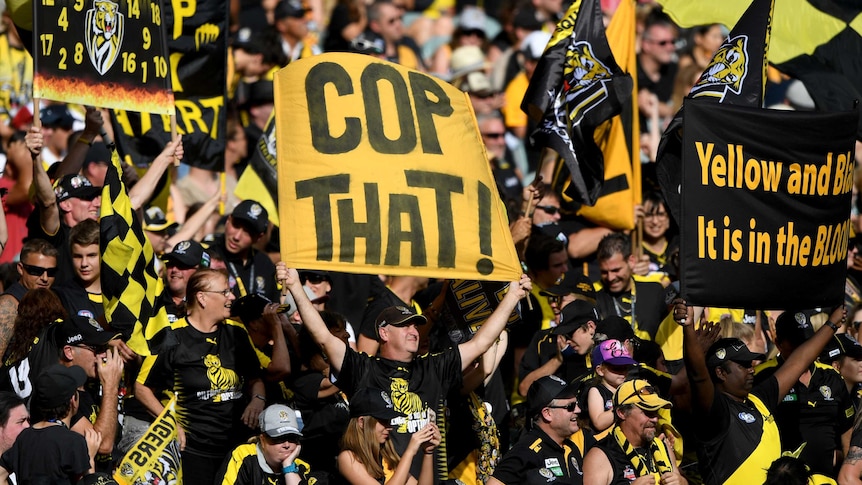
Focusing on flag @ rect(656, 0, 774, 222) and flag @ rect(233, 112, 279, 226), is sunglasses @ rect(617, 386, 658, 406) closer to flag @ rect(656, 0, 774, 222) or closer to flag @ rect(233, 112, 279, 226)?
flag @ rect(656, 0, 774, 222)

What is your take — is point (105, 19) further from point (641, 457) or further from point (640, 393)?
point (641, 457)

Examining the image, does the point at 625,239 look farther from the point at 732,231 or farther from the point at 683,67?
the point at 683,67

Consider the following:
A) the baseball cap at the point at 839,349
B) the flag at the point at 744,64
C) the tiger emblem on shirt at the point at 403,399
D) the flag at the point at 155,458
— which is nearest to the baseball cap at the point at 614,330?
the tiger emblem on shirt at the point at 403,399

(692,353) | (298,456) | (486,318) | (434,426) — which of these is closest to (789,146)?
(692,353)

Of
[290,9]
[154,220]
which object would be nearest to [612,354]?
[154,220]

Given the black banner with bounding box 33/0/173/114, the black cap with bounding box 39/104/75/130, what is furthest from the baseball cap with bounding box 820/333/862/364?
the black cap with bounding box 39/104/75/130

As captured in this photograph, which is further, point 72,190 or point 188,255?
point 72,190

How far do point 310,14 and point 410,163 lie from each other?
8.14m

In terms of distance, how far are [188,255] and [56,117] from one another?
311cm

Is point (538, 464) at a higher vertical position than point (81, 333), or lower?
lower

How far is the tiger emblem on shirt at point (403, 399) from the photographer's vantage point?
863cm

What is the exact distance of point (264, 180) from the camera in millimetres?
11664

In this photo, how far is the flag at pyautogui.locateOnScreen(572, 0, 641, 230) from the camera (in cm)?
1148

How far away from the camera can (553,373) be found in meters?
10.0
